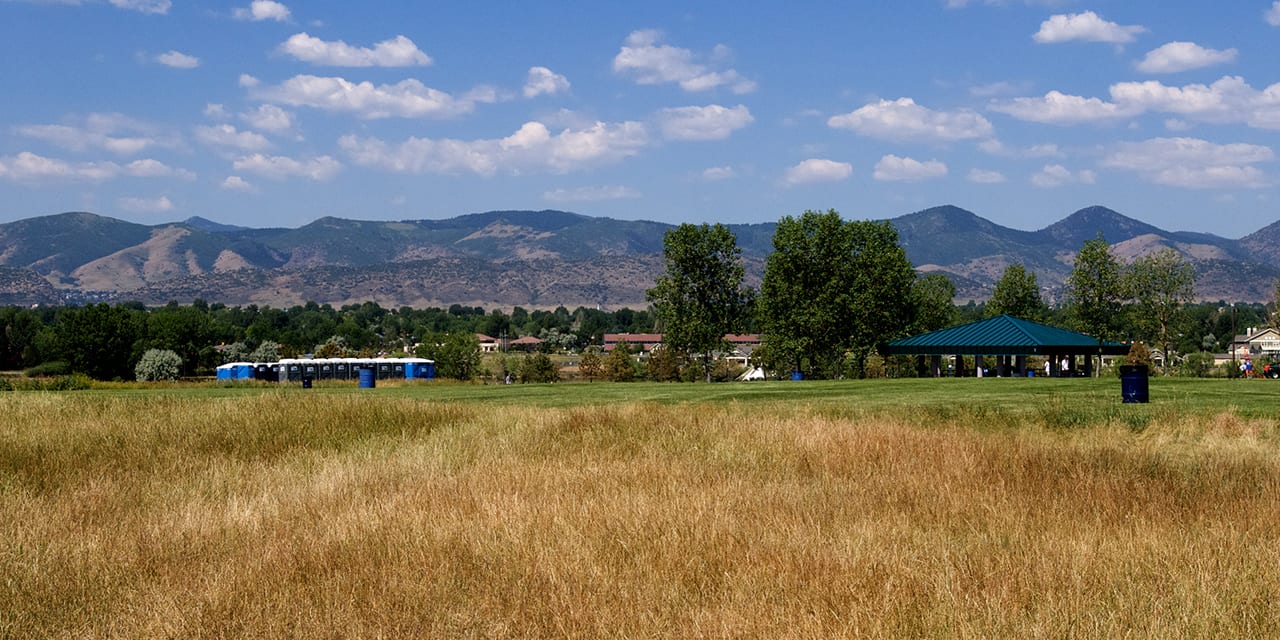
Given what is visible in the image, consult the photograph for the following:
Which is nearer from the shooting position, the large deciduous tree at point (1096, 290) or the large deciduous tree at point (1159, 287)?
the large deciduous tree at point (1096, 290)

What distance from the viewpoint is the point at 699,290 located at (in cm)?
8288

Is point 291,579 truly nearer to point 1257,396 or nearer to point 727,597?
point 727,597

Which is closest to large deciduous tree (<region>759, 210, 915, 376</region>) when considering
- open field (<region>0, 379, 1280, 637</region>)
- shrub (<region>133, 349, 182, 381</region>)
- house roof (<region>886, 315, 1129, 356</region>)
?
house roof (<region>886, 315, 1129, 356</region>)

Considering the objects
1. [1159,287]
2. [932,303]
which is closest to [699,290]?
[932,303]

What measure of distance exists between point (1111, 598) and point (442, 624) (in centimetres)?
456

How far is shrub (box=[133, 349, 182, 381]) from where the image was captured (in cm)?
11581

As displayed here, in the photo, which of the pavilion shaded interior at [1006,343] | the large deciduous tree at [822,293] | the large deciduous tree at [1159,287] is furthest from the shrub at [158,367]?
the large deciduous tree at [1159,287]

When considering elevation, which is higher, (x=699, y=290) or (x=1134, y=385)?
(x=699, y=290)

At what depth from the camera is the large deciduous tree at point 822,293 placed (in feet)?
245

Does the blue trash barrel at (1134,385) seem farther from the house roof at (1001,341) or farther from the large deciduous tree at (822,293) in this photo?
the large deciduous tree at (822,293)

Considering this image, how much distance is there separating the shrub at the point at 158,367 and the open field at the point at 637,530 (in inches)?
4243

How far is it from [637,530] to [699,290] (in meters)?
73.8

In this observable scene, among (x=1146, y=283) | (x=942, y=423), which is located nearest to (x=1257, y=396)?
(x=942, y=423)

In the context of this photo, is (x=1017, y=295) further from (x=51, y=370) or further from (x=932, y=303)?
(x=51, y=370)
